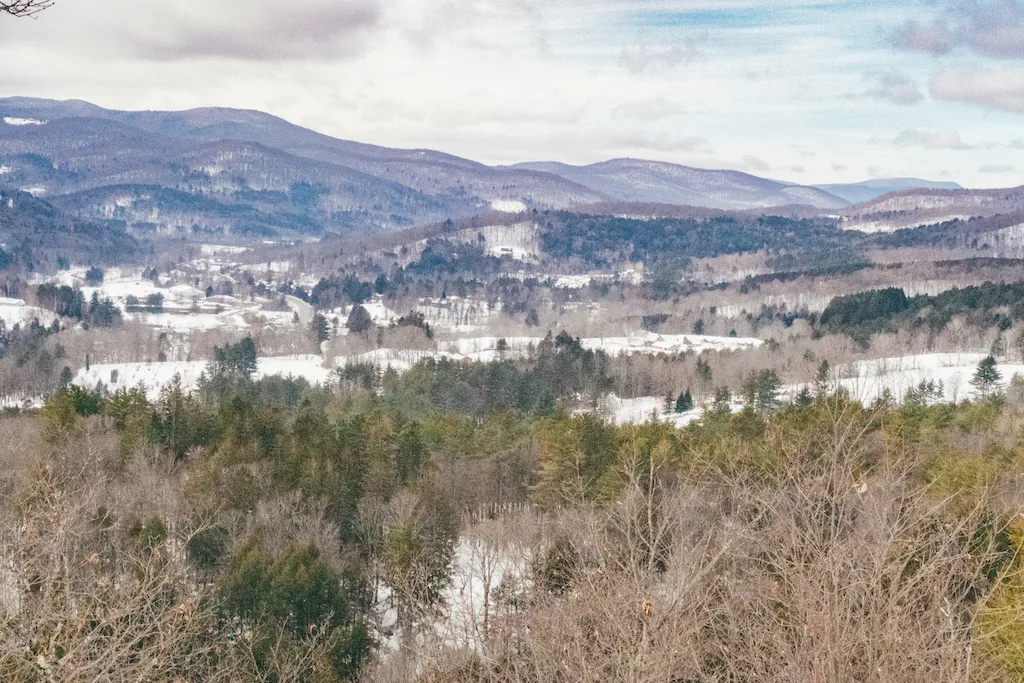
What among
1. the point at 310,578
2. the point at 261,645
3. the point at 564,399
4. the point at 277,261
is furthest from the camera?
the point at 277,261

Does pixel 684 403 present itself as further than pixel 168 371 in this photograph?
No

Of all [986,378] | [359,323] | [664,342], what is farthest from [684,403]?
[359,323]

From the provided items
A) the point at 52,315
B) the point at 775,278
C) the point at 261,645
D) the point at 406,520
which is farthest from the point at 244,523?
the point at 775,278

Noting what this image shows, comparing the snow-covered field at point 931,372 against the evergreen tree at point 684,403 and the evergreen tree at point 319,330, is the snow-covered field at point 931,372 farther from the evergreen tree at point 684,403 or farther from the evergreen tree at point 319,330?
the evergreen tree at point 319,330

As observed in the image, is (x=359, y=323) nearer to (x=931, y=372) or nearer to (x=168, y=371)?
(x=168, y=371)

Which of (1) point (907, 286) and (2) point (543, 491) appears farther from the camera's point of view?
(1) point (907, 286)

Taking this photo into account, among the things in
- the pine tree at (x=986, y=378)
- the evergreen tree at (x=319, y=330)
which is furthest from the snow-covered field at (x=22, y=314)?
the pine tree at (x=986, y=378)

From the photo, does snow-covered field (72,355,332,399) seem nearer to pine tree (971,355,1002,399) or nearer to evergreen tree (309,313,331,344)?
evergreen tree (309,313,331,344)

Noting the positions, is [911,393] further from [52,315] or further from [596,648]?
[52,315]
